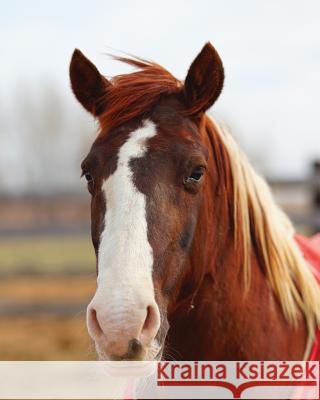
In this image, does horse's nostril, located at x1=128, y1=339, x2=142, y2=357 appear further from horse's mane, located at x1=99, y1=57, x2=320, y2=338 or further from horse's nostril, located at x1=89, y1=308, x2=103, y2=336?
horse's mane, located at x1=99, y1=57, x2=320, y2=338

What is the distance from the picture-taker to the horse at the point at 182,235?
180 cm

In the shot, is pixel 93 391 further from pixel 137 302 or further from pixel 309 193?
pixel 309 193

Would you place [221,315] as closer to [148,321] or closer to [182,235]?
[182,235]

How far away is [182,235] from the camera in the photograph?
205cm

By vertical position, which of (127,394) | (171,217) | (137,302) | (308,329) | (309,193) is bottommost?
(309,193)

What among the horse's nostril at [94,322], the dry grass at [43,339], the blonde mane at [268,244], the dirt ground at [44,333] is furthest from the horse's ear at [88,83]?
the dry grass at [43,339]

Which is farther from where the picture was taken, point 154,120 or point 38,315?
point 38,315

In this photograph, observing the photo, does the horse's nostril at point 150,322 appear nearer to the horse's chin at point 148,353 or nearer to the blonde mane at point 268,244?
the horse's chin at point 148,353

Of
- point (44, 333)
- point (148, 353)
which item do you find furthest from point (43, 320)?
point (148, 353)

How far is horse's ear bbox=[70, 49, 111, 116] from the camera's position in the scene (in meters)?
2.37

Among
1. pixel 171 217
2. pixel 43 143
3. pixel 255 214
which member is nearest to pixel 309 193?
pixel 255 214

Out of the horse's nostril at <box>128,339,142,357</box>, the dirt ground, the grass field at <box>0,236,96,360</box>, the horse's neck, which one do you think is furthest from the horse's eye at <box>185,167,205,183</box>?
the dirt ground

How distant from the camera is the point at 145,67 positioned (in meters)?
2.43

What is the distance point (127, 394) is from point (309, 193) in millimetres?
5585
